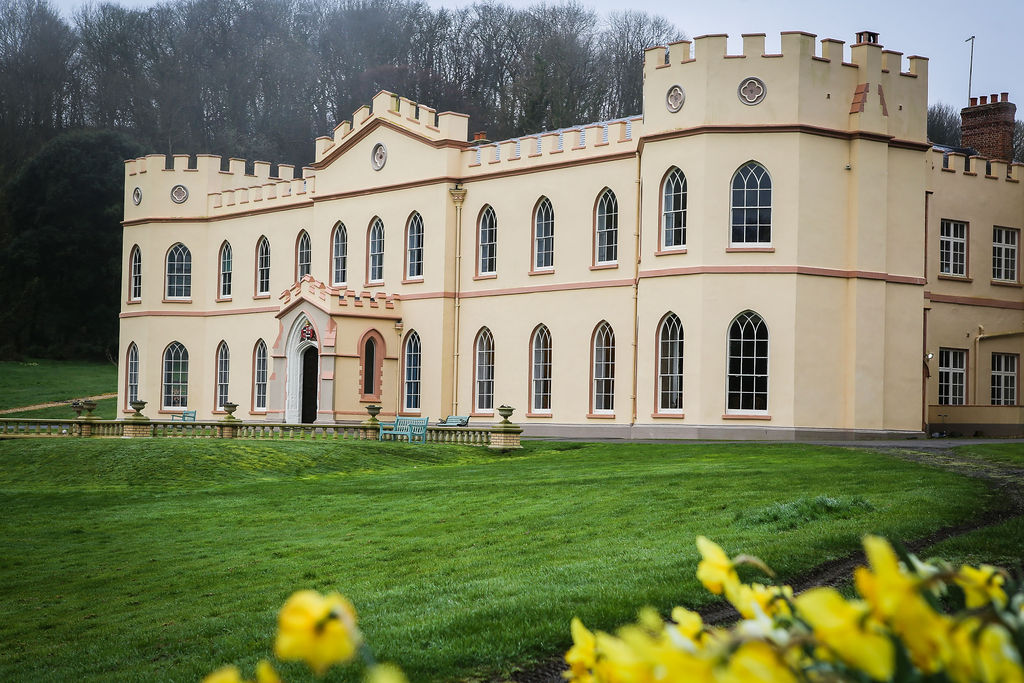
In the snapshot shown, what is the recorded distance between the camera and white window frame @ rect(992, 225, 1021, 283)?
3475 cm

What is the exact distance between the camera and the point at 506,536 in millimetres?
13570

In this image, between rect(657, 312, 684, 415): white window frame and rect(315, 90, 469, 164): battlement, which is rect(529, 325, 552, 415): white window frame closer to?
rect(657, 312, 684, 415): white window frame

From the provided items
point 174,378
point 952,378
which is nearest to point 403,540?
point 952,378

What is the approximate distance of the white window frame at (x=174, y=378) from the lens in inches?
1718

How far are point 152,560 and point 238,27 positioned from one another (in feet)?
230

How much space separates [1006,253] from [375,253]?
19.8 meters

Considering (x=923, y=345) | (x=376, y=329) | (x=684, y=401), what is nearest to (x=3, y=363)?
(x=376, y=329)

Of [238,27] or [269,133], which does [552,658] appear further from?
[238,27]

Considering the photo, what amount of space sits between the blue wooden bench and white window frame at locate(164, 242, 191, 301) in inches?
706

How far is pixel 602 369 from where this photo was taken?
31.9 metres

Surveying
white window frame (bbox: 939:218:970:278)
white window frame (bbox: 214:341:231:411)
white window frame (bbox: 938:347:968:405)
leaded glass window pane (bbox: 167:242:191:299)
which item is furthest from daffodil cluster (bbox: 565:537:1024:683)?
leaded glass window pane (bbox: 167:242:191:299)

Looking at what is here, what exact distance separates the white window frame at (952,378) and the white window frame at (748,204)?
8178 mm

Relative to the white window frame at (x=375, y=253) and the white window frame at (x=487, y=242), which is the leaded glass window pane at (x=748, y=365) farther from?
the white window frame at (x=375, y=253)

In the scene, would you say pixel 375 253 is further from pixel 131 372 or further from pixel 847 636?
pixel 847 636
